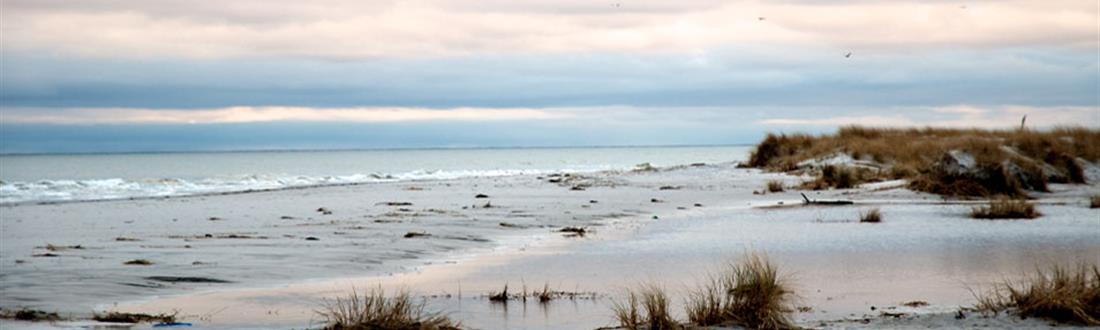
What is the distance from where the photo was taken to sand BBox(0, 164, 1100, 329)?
8.49 m

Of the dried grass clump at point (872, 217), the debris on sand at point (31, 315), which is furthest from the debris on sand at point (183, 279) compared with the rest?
the dried grass clump at point (872, 217)

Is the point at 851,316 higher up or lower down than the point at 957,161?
lower down

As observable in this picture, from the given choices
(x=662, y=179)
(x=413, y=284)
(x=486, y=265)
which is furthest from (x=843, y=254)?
(x=662, y=179)

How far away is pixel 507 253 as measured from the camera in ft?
41.1

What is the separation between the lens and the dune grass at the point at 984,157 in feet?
73.7

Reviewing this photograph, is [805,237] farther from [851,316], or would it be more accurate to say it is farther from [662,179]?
[662,179]

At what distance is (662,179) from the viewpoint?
3553 centimetres

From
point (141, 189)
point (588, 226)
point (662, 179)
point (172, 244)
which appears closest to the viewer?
point (172, 244)

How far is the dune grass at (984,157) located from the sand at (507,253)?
113 centimetres

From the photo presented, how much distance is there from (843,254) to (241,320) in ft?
21.6

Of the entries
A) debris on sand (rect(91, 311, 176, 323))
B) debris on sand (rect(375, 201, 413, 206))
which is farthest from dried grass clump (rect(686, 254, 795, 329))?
debris on sand (rect(375, 201, 413, 206))

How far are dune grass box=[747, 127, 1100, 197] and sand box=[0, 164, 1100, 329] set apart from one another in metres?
1.13

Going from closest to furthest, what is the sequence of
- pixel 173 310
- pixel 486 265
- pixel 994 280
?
1. pixel 173 310
2. pixel 994 280
3. pixel 486 265

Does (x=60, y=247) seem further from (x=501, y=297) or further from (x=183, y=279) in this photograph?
(x=501, y=297)
